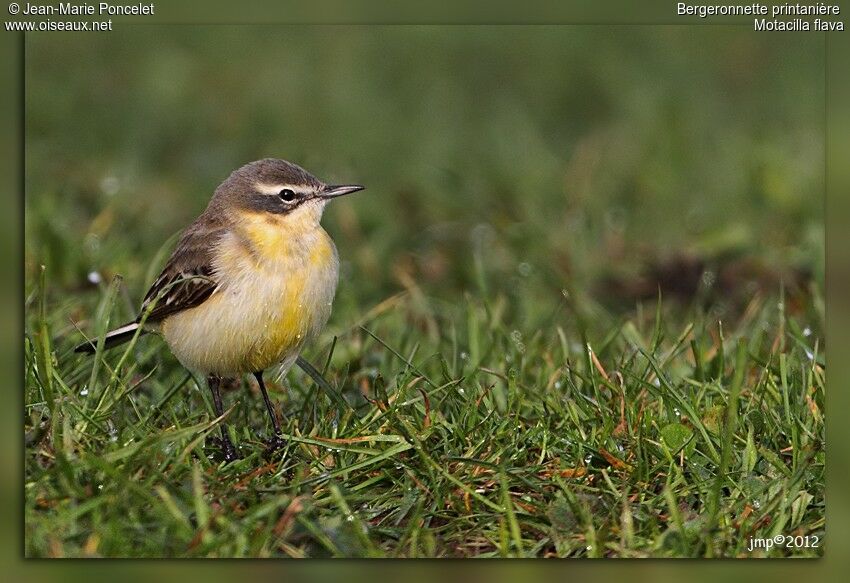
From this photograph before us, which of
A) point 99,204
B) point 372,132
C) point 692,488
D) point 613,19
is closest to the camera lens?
point 692,488

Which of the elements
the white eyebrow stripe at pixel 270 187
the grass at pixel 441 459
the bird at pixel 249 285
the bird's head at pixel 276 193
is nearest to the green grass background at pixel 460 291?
the grass at pixel 441 459

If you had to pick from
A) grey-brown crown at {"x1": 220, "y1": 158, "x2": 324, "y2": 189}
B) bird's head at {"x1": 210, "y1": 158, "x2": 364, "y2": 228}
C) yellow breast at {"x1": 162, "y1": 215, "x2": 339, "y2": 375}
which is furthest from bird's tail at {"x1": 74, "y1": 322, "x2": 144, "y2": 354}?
grey-brown crown at {"x1": 220, "y1": 158, "x2": 324, "y2": 189}

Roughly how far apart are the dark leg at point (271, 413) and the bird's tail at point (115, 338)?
0.66 m

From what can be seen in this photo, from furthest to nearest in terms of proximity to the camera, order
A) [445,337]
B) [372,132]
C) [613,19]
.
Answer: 1. [372,132]
2. [445,337]
3. [613,19]

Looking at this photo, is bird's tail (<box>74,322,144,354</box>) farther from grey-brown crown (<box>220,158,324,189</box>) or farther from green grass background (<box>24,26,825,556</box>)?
grey-brown crown (<box>220,158,324,189</box>)

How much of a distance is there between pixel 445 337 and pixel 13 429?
279 cm

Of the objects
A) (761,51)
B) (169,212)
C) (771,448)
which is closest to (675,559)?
(771,448)

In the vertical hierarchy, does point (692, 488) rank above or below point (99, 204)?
below

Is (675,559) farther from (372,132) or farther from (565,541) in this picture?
(372,132)

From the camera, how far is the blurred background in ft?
28.8

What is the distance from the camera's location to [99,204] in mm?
9336

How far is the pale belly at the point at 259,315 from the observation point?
616cm

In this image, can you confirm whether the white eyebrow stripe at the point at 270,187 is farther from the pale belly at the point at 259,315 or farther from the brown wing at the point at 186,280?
the pale belly at the point at 259,315

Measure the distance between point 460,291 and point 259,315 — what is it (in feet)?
9.82
